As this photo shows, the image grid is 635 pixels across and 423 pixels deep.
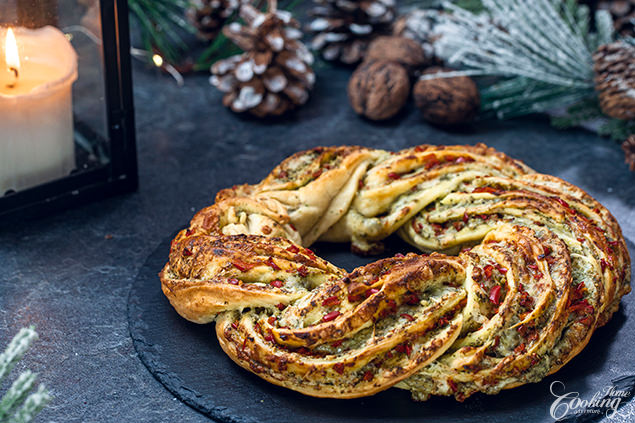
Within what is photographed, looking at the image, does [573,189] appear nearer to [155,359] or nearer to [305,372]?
[305,372]

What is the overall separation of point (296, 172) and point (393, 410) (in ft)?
2.58

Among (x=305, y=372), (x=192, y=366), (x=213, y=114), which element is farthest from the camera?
(x=213, y=114)

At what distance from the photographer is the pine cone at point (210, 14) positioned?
130 inches

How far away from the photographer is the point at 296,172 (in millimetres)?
2131

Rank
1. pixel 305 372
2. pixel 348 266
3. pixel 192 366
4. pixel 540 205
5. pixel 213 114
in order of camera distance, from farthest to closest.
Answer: pixel 213 114
pixel 348 266
pixel 540 205
pixel 192 366
pixel 305 372

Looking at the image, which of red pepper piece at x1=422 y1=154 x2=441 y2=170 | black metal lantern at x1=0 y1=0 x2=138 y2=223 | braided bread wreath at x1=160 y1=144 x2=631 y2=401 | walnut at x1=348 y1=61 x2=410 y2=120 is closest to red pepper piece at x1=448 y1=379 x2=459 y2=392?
braided bread wreath at x1=160 y1=144 x2=631 y2=401

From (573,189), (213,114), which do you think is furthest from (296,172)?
(213,114)

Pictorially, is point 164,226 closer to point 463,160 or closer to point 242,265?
point 242,265

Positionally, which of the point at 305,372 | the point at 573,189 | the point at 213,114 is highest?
the point at 573,189

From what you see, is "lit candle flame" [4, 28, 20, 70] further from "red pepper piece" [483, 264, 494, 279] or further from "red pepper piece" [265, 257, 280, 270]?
"red pepper piece" [483, 264, 494, 279]

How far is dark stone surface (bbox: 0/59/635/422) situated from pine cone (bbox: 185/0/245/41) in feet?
0.90

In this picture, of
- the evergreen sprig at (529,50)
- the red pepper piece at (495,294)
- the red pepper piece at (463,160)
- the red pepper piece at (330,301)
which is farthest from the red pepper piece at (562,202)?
the evergreen sprig at (529,50)

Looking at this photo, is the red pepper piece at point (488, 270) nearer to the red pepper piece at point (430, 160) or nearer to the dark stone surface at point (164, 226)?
the dark stone surface at point (164, 226)

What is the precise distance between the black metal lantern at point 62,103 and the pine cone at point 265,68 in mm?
685
